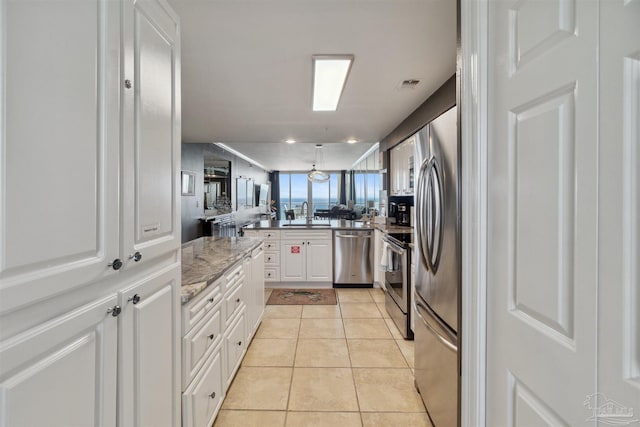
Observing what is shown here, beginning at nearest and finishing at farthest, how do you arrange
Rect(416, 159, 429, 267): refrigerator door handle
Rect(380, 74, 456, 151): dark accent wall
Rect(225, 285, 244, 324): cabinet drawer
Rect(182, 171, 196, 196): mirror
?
Rect(416, 159, 429, 267): refrigerator door handle < Rect(225, 285, 244, 324): cabinet drawer < Rect(380, 74, 456, 151): dark accent wall < Rect(182, 171, 196, 196): mirror

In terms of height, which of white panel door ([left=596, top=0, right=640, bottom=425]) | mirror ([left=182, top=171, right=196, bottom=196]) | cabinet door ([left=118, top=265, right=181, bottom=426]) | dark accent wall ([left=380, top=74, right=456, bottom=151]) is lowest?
cabinet door ([left=118, top=265, right=181, bottom=426])

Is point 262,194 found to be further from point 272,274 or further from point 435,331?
point 435,331

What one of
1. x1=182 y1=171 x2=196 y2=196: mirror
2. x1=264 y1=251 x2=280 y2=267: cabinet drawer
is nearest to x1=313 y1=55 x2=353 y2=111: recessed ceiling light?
x1=264 y1=251 x2=280 y2=267: cabinet drawer

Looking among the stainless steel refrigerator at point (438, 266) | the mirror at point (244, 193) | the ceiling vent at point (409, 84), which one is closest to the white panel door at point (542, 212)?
the stainless steel refrigerator at point (438, 266)

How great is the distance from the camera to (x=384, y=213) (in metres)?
A: 5.04

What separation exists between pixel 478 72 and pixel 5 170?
1.30 metres

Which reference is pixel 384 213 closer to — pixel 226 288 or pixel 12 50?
pixel 226 288

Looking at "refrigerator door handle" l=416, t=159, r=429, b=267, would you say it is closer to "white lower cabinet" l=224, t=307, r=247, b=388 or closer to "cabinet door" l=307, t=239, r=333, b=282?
"white lower cabinet" l=224, t=307, r=247, b=388

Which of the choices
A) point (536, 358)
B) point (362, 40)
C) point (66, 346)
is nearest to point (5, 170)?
point (66, 346)

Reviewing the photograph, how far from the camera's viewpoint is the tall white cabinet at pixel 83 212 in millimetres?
598

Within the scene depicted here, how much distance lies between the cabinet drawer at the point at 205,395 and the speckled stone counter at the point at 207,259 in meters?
0.46

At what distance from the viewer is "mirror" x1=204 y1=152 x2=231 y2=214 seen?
253 inches

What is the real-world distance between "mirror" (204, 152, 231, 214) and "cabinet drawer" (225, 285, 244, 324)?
14.0 feet

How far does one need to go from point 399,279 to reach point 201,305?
2199mm
